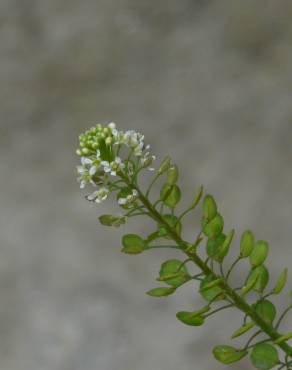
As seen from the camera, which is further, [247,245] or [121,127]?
[121,127]

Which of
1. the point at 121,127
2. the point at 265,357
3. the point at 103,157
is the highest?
the point at 121,127

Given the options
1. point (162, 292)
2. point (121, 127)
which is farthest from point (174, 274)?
point (121, 127)

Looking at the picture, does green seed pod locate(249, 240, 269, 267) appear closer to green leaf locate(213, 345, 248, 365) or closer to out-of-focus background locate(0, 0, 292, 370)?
green leaf locate(213, 345, 248, 365)

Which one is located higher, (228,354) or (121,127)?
(121,127)

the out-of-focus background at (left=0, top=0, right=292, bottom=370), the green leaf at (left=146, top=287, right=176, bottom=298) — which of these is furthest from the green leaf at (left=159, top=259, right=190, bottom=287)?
the out-of-focus background at (left=0, top=0, right=292, bottom=370)

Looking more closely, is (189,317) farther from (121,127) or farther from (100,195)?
(121,127)

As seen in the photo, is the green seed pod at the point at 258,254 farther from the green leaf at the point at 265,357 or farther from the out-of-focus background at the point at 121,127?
the out-of-focus background at the point at 121,127

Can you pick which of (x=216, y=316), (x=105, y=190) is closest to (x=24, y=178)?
(x=216, y=316)
